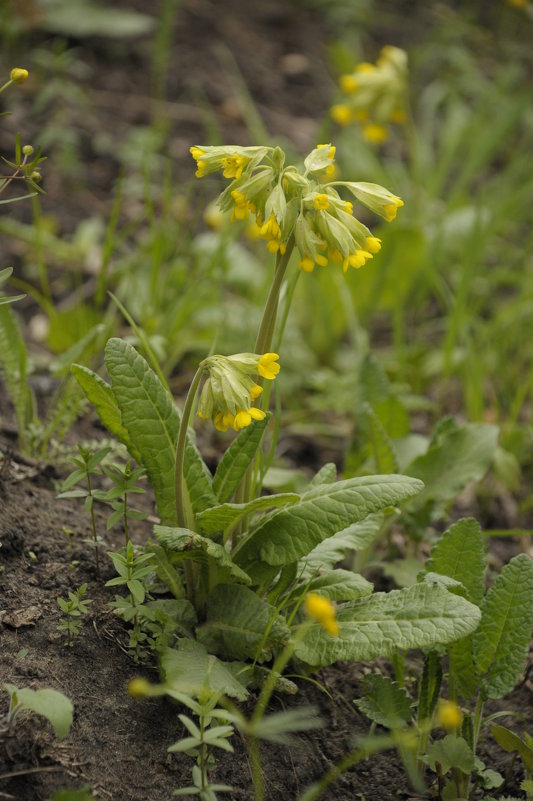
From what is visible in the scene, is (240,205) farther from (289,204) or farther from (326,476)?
(326,476)

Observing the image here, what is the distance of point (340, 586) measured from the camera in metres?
1.91

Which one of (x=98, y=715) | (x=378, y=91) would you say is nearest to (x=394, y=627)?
(x=98, y=715)

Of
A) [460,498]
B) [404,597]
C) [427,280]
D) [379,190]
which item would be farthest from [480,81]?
[404,597]

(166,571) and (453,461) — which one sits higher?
(453,461)

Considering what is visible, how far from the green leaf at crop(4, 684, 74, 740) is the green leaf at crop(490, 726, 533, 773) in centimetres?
88

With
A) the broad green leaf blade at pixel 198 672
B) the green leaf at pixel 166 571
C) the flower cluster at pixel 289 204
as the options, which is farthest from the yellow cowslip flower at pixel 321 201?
the broad green leaf blade at pixel 198 672

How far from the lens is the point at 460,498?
9.77ft

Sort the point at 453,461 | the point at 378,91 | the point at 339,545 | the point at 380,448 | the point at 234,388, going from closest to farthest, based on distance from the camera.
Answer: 1. the point at 234,388
2. the point at 339,545
3. the point at 380,448
4. the point at 453,461
5. the point at 378,91

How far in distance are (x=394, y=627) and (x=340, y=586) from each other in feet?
0.51

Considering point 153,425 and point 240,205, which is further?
point 153,425

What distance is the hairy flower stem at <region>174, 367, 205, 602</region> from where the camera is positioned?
68.0 inches

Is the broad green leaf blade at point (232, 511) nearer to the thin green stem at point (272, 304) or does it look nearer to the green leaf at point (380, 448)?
the thin green stem at point (272, 304)

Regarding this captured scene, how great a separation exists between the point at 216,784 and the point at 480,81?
4.80 meters

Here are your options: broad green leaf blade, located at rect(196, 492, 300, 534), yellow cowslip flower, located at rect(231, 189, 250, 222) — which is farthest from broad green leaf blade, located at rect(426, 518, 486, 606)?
yellow cowslip flower, located at rect(231, 189, 250, 222)
